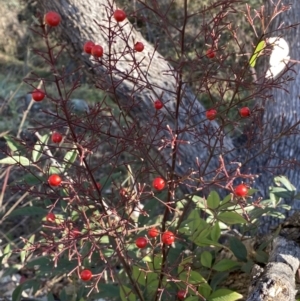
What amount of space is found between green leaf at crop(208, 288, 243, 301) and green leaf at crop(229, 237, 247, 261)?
5.2 inches

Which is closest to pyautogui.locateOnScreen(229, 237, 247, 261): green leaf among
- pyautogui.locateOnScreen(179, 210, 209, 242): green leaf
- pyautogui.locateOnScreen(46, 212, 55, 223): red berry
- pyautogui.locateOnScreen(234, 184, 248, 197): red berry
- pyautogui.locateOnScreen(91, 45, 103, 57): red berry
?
pyautogui.locateOnScreen(179, 210, 209, 242): green leaf

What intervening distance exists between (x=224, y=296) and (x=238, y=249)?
160mm

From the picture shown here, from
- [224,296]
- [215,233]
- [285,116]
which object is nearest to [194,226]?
[215,233]

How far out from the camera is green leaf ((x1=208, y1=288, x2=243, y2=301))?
135 centimetres

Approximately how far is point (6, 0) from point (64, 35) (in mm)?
4178

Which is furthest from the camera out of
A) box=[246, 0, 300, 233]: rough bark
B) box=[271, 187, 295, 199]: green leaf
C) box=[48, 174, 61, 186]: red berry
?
box=[246, 0, 300, 233]: rough bark

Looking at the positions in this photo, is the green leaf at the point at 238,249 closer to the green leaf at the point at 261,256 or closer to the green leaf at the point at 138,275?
the green leaf at the point at 261,256

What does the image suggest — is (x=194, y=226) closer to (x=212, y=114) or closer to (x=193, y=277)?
(x=193, y=277)

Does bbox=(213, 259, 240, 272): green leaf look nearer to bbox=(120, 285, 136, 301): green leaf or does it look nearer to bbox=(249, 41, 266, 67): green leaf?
bbox=(120, 285, 136, 301): green leaf

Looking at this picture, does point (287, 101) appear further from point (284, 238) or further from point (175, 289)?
point (175, 289)

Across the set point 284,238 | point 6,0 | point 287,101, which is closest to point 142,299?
point 284,238

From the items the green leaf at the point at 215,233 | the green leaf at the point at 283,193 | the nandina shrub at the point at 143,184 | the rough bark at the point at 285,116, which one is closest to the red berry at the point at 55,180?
the nandina shrub at the point at 143,184

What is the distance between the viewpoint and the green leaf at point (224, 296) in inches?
53.2

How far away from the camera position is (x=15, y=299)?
5.41 feet
